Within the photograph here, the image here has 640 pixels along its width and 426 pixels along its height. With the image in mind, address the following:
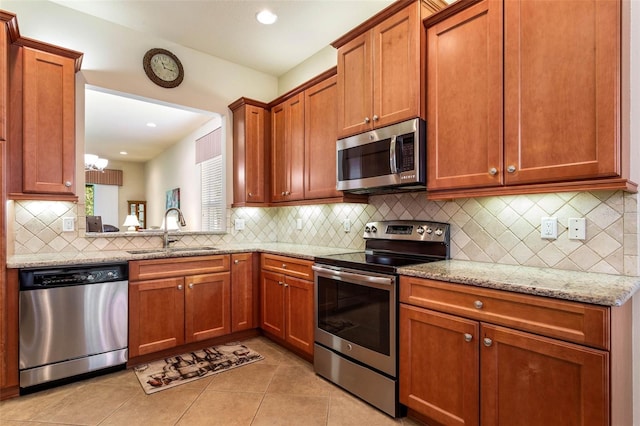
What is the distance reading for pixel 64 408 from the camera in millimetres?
2045

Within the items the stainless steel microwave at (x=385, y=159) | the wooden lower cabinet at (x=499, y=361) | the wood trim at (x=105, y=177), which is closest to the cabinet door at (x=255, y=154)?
the stainless steel microwave at (x=385, y=159)

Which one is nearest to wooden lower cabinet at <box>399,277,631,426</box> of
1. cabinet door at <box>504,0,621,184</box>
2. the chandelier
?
cabinet door at <box>504,0,621,184</box>

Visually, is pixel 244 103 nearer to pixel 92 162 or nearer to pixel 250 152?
pixel 250 152

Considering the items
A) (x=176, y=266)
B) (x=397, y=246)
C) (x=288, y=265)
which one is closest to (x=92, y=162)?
(x=176, y=266)

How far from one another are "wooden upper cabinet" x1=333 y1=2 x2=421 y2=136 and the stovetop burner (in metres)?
0.77

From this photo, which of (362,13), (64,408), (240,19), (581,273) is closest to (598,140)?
(581,273)

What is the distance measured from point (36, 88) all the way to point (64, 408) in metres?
2.16

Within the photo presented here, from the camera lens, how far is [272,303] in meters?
3.03

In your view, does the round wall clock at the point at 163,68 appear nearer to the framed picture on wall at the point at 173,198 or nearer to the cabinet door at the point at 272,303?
the cabinet door at the point at 272,303

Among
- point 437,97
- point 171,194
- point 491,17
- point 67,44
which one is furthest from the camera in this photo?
point 171,194

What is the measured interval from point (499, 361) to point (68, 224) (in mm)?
3136

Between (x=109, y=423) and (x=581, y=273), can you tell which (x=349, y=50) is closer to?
(x=581, y=273)

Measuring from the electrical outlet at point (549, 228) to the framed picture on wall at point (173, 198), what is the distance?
628 cm

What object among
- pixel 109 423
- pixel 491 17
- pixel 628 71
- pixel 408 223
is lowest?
pixel 109 423
